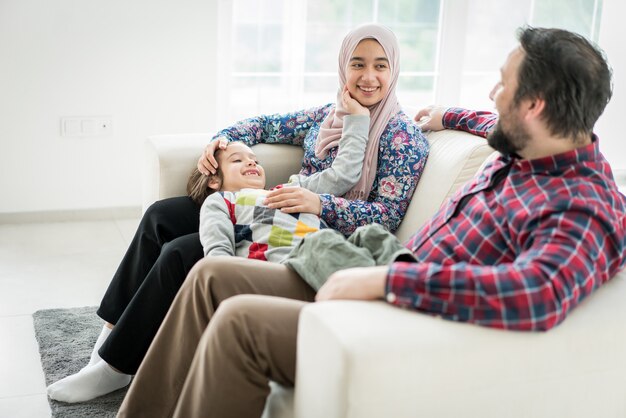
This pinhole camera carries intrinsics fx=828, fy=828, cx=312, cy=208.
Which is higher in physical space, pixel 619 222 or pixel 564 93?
pixel 564 93

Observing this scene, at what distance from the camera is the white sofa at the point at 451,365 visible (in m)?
1.38

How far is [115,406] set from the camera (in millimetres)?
2184

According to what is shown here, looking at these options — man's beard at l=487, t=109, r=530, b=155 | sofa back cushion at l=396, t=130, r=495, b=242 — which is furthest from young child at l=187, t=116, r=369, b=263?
man's beard at l=487, t=109, r=530, b=155

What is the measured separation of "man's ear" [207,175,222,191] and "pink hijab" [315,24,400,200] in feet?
1.01

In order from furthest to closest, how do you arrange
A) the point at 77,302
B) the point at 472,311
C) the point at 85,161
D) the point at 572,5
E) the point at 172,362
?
1. the point at 572,5
2. the point at 85,161
3. the point at 77,302
4. the point at 172,362
5. the point at 472,311

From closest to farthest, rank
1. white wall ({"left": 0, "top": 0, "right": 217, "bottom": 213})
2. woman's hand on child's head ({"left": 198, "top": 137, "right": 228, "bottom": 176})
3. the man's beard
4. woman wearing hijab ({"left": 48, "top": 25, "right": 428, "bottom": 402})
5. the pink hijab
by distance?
the man's beard < woman wearing hijab ({"left": 48, "top": 25, "right": 428, "bottom": 402}) < the pink hijab < woman's hand on child's head ({"left": 198, "top": 137, "right": 228, "bottom": 176}) < white wall ({"left": 0, "top": 0, "right": 217, "bottom": 213})

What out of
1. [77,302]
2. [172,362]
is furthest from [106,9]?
[172,362]

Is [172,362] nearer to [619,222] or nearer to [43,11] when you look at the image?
[619,222]

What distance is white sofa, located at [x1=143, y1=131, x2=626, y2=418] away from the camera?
54.4 inches

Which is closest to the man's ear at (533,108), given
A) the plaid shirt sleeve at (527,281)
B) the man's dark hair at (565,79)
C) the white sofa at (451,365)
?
the man's dark hair at (565,79)

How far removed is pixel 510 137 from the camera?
5.45 feet

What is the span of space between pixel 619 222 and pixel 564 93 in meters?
0.27

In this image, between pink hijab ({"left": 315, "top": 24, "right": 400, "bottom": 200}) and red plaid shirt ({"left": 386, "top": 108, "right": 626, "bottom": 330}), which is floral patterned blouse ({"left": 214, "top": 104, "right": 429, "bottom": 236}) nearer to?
pink hijab ({"left": 315, "top": 24, "right": 400, "bottom": 200})

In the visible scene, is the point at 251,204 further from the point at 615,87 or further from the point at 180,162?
the point at 615,87
